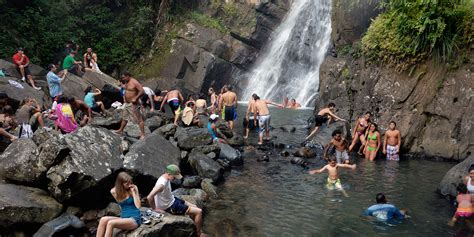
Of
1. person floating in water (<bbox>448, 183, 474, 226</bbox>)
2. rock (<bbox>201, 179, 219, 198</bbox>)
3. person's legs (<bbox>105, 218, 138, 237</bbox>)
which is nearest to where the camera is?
person's legs (<bbox>105, 218, 138, 237</bbox>)

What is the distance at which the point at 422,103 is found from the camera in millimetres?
14820

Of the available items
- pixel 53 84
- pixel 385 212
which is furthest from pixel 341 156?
→ pixel 53 84

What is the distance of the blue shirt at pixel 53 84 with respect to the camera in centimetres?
1673

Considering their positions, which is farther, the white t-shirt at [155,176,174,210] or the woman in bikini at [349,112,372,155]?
the woman in bikini at [349,112,372,155]

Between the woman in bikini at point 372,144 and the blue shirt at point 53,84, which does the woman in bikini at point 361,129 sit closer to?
the woman in bikini at point 372,144

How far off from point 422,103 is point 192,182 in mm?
8729

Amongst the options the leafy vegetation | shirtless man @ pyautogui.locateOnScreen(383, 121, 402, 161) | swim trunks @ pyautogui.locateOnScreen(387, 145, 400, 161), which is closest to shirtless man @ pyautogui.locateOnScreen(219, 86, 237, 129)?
the leafy vegetation

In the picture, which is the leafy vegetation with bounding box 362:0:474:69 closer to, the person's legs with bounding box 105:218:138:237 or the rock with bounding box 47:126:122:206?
the rock with bounding box 47:126:122:206

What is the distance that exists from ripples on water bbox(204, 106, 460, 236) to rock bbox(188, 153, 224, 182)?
45 centimetres

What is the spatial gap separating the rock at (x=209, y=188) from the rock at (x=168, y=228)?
2.87 meters

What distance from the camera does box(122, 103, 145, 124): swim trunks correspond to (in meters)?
12.2

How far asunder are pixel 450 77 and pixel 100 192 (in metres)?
11.8

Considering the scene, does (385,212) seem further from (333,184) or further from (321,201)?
(333,184)

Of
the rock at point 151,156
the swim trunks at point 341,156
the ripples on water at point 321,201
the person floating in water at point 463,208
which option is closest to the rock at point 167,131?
the ripples on water at point 321,201
